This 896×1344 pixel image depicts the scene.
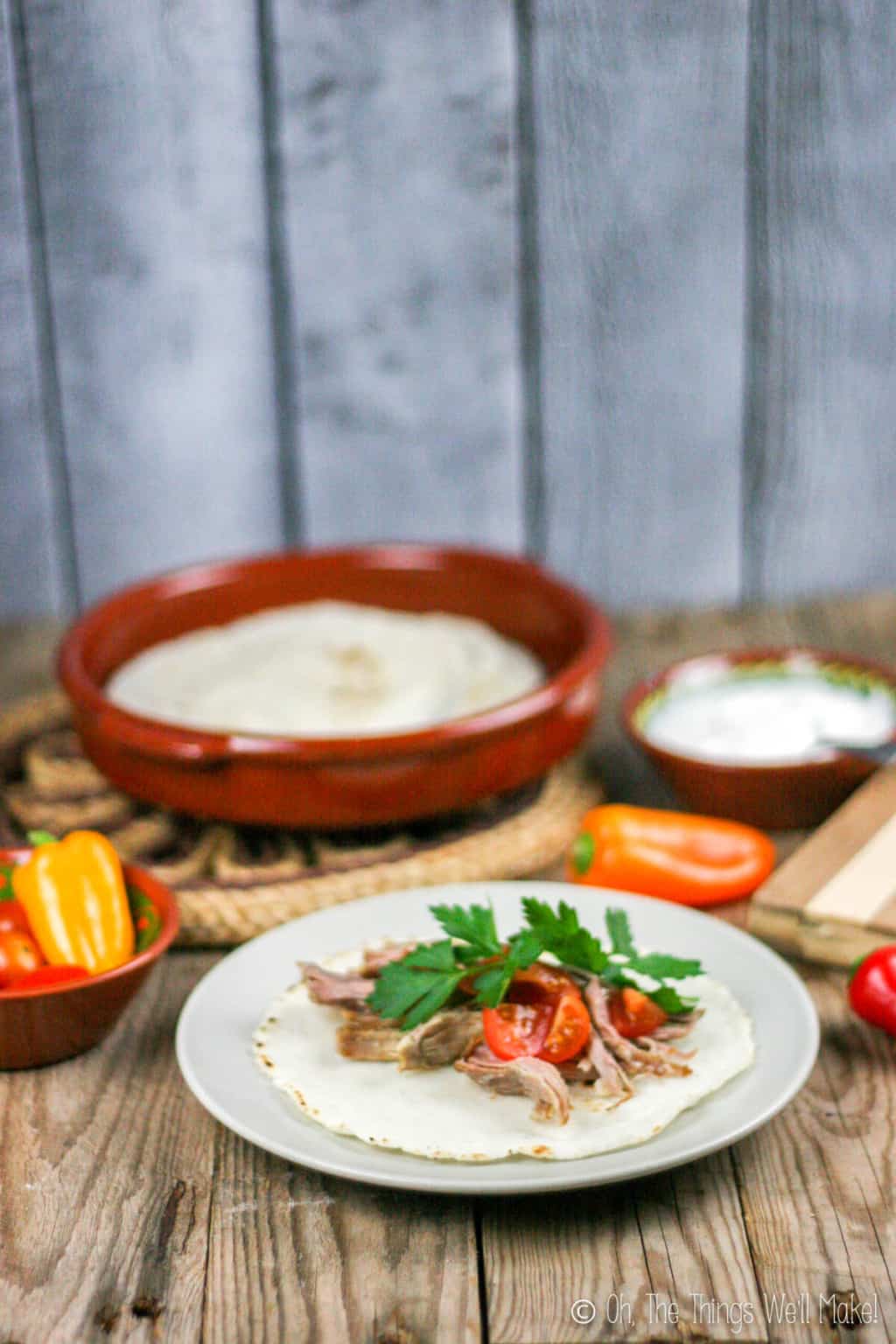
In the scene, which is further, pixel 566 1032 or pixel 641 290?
pixel 641 290

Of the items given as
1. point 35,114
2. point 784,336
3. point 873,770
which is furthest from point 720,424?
point 35,114

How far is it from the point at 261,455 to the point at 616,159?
90cm

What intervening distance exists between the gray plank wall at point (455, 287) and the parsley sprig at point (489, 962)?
1698 mm

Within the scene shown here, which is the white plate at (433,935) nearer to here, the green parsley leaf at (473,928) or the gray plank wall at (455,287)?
the green parsley leaf at (473,928)

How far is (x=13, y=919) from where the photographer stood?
1.83 meters

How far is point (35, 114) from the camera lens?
291 cm

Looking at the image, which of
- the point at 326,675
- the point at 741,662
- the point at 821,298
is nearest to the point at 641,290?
the point at 821,298

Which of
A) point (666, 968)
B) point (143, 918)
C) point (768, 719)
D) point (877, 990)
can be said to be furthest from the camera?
point (768, 719)

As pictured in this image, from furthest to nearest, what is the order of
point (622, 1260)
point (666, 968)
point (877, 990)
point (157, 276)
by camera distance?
point (157, 276), point (877, 990), point (666, 968), point (622, 1260)

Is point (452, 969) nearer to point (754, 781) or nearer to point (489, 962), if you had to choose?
point (489, 962)

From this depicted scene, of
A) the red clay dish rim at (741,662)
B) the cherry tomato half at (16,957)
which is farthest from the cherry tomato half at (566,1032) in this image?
the red clay dish rim at (741,662)

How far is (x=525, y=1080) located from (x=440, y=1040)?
0.12 metres

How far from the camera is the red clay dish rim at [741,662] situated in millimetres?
2227

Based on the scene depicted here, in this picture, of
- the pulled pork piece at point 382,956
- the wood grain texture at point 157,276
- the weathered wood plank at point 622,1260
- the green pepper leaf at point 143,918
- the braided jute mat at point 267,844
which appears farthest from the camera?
the wood grain texture at point 157,276
